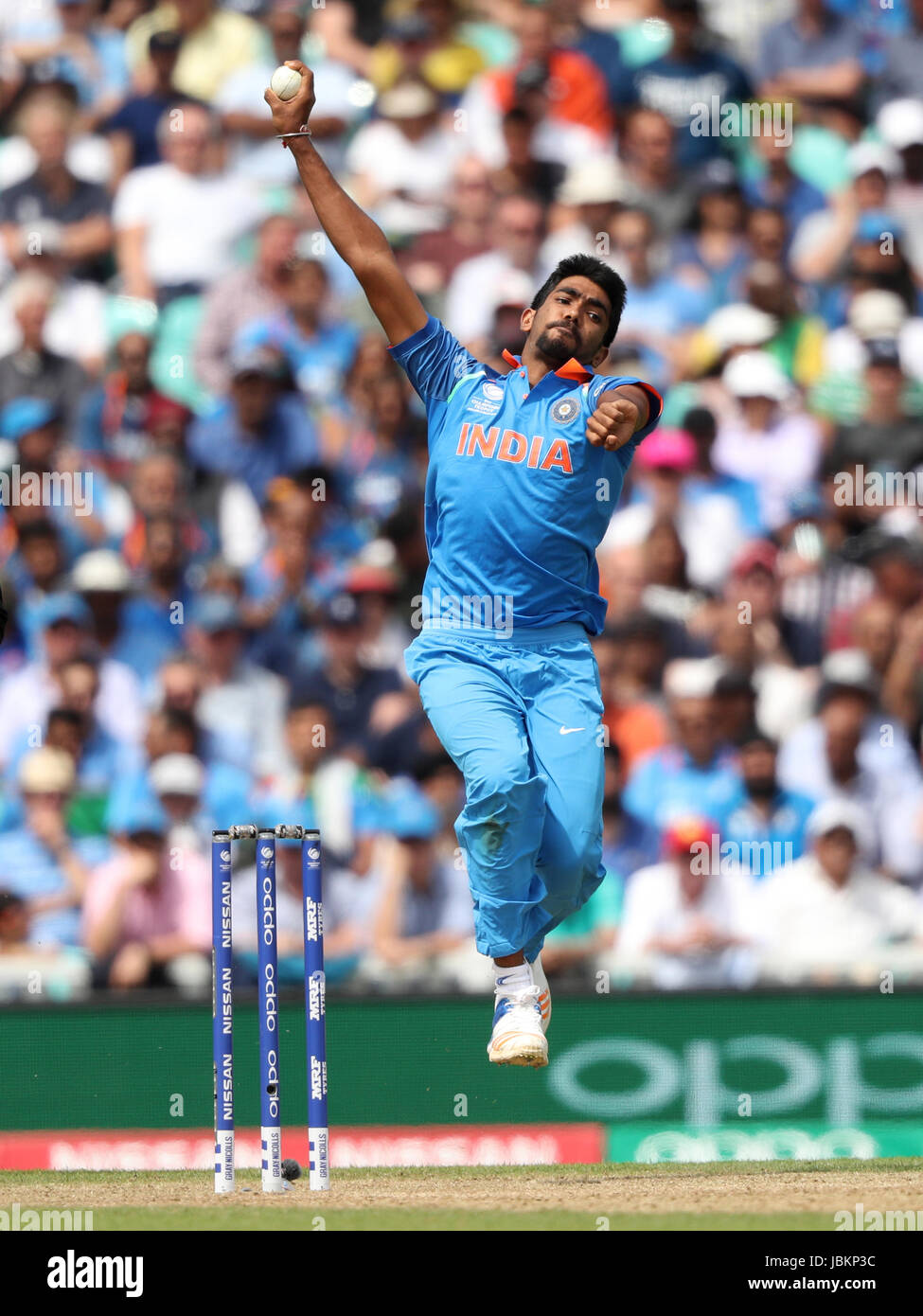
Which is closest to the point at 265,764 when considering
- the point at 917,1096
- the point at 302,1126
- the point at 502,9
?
the point at 302,1126

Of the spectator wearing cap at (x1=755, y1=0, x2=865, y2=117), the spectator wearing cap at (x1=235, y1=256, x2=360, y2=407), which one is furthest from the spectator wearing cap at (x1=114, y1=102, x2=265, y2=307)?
the spectator wearing cap at (x1=755, y1=0, x2=865, y2=117)

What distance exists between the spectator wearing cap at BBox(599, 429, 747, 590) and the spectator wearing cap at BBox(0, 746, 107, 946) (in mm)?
3037

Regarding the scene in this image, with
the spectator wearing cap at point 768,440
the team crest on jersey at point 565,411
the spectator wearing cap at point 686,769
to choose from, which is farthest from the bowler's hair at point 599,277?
the spectator wearing cap at point 768,440

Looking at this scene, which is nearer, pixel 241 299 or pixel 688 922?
pixel 688 922

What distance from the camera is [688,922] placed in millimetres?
9648

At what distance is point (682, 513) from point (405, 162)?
2724mm

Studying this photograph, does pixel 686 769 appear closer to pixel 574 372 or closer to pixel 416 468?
pixel 416 468

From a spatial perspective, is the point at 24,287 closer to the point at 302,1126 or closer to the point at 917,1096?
the point at 302,1126

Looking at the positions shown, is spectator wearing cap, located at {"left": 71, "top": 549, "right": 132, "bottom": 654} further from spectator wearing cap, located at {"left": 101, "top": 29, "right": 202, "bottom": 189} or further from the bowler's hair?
the bowler's hair

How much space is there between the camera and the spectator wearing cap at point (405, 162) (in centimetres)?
1141

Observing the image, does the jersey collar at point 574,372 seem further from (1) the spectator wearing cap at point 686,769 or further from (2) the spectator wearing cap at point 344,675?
(2) the spectator wearing cap at point 344,675

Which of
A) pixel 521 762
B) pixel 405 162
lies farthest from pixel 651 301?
pixel 521 762

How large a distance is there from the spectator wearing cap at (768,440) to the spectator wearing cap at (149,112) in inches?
142

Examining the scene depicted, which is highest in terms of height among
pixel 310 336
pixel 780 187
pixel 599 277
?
pixel 780 187
